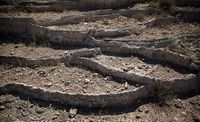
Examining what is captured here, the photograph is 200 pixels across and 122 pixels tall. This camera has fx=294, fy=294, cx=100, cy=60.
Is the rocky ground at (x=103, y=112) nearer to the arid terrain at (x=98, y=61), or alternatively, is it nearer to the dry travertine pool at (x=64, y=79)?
the arid terrain at (x=98, y=61)

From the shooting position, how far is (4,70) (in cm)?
1295

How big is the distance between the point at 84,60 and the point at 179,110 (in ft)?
14.7

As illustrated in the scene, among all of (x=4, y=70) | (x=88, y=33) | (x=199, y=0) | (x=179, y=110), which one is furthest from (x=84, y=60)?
(x=199, y=0)

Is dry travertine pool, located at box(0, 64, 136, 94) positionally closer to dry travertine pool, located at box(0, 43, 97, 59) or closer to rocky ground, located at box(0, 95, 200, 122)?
dry travertine pool, located at box(0, 43, 97, 59)

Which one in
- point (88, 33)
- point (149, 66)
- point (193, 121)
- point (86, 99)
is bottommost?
point (193, 121)

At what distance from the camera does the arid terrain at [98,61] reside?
36.3 feet

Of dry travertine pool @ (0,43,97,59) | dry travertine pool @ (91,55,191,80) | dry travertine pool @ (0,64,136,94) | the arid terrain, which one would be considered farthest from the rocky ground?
dry travertine pool @ (0,43,97,59)

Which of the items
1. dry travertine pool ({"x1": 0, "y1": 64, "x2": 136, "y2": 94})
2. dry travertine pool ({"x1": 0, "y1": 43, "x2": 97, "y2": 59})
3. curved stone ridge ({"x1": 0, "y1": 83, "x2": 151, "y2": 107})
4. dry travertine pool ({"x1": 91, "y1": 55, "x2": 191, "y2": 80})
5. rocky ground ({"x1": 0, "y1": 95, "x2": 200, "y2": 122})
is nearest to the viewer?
rocky ground ({"x1": 0, "y1": 95, "x2": 200, "y2": 122})

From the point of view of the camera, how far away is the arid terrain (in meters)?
11.1

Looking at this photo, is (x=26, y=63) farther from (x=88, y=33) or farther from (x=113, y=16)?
(x=113, y=16)

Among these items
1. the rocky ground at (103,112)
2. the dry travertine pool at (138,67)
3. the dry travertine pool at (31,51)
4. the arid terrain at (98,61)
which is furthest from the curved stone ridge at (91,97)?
the dry travertine pool at (31,51)

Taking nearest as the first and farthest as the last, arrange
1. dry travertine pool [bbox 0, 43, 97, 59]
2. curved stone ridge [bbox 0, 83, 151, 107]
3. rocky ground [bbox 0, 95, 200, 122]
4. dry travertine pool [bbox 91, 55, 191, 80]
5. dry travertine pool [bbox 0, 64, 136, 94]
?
rocky ground [bbox 0, 95, 200, 122], curved stone ridge [bbox 0, 83, 151, 107], dry travertine pool [bbox 0, 64, 136, 94], dry travertine pool [bbox 91, 55, 191, 80], dry travertine pool [bbox 0, 43, 97, 59]

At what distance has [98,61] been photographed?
41.4 feet

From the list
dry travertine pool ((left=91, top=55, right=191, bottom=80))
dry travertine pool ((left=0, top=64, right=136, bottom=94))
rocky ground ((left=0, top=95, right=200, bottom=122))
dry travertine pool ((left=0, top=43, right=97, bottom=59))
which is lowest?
rocky ground ((left=0, top=95, right=200, bottom=122))
